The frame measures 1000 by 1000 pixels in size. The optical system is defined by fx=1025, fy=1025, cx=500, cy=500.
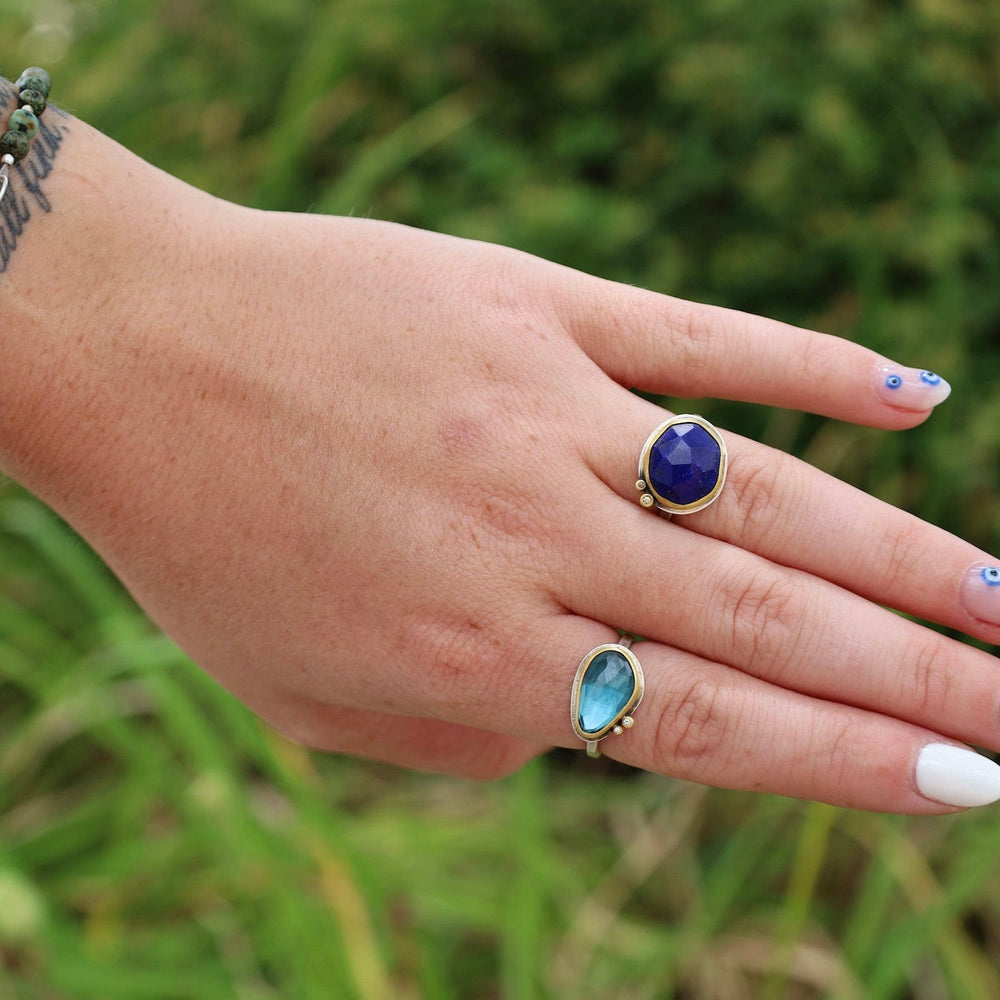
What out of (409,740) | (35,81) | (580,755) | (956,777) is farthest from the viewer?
(580,755)

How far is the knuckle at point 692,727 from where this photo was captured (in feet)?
3.99

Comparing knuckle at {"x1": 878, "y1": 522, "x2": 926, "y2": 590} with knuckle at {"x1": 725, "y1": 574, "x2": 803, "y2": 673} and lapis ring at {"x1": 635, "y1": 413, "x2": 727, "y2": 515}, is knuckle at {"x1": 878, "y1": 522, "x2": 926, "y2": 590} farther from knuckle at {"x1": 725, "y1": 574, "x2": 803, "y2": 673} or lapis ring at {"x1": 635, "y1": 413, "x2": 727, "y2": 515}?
lapis ring at {"x1": 635, "y1": 413, "x2": 727, "y2": 515}

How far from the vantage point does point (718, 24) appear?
2449 millimetres

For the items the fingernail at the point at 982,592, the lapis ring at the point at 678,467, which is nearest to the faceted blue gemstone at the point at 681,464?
the lapis ring at the point at 678,467

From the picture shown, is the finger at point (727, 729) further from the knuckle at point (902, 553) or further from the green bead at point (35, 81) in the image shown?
the green bead at point (35, 81)

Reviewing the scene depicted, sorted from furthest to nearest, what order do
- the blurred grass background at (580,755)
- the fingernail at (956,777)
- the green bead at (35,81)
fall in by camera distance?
the blurred grass background at (580,755)
the green bead at (35,81)
the fingernail at (956,777)

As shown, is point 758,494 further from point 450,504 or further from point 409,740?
point 409,740

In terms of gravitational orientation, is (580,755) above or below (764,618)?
above

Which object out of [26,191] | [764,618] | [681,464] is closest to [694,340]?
Result: [681,464]

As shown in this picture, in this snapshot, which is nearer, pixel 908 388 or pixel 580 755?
pixel 908 388

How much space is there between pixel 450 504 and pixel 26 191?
63 centimetres

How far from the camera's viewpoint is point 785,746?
1.20 metres

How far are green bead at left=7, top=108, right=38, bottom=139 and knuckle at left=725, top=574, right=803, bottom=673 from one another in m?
1.01

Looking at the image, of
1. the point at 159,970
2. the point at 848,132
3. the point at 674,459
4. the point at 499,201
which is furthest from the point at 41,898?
the point at 848,132
